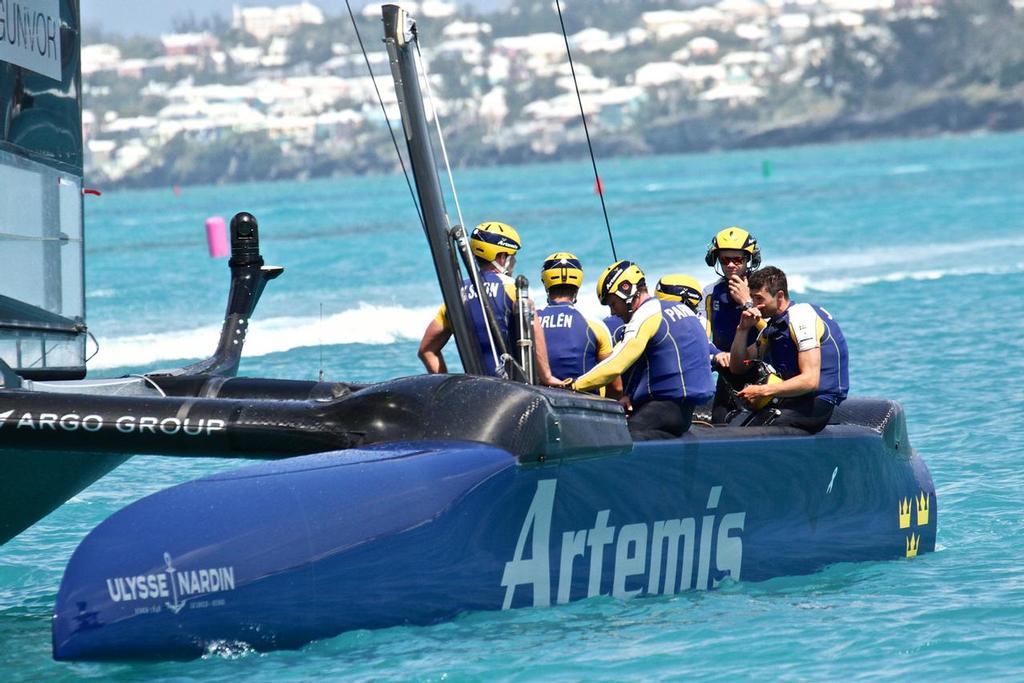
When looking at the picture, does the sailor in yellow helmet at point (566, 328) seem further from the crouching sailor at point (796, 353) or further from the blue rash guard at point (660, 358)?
the crouching sailor at point (796, 353)

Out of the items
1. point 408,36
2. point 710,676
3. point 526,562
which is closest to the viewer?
point 710,676

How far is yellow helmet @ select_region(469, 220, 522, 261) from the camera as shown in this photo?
6980mm

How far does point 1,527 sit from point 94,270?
30.5 meters

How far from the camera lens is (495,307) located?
22.3 ft

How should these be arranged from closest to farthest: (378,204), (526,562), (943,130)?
(526,562) → (378,204) → (943,130)

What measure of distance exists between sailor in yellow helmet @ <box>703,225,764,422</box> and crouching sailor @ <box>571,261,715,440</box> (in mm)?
642

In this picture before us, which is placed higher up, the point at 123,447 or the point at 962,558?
the point at 123,447

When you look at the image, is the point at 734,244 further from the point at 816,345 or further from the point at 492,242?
the point at 492,242

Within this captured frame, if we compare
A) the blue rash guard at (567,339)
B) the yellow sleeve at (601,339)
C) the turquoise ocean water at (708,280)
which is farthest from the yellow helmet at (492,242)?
the turquoise ocean water at (708,280)

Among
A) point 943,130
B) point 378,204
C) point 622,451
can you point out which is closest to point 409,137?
point 622,451

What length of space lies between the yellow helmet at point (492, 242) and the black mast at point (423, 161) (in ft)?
2.04

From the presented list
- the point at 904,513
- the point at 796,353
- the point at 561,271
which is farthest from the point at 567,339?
the point at 904,513

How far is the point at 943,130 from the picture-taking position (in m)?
118

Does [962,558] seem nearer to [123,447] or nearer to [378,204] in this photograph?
[123,447]
